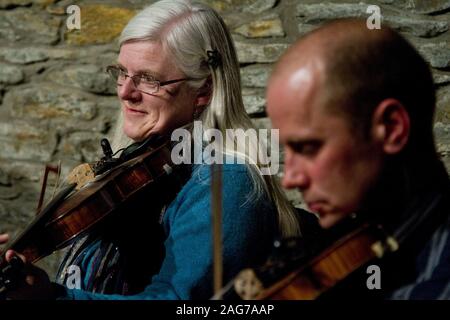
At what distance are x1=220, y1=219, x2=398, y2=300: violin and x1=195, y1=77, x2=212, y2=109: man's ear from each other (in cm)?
94

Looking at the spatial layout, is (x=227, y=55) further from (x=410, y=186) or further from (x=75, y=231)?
(x=410, y=186)

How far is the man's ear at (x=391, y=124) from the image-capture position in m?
1.18

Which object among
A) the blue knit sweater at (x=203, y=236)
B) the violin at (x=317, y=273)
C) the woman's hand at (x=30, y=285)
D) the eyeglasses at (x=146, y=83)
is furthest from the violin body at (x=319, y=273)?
the eyeglasses at (x=146, y=83)

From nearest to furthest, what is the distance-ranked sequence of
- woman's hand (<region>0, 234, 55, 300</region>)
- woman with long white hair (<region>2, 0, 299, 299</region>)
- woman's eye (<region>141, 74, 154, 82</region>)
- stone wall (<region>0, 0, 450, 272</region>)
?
woman's hand (<region>0, 234, 55, 300</region>) < woman with long white hair (<region>2, 0, 299, 299</region>) < woman's eye (<region>141, 74, 154, 82</region>) < stone wall (<region>0, 0, 450, 272</region>)

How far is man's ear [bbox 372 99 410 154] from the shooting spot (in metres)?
1.18

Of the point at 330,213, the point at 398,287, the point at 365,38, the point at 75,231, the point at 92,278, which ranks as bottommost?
the point at 92,278

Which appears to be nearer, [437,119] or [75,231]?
[75,231]

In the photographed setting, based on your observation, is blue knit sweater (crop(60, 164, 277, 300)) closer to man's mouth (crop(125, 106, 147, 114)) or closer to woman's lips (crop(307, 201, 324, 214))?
man's mouth (crop(125, 106, 147, 114))

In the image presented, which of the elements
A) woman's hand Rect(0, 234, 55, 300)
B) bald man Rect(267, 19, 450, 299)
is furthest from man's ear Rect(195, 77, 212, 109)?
bald man Rect(267, 19, 450, 299)

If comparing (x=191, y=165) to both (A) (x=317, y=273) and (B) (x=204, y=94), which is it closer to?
(B) (x=204, y=94)

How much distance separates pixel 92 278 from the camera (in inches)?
77.4

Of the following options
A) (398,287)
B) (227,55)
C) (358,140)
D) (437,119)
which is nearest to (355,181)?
(358,140)

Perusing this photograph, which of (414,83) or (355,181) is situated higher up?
(414,83)

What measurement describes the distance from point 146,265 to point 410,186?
962 millimetres
